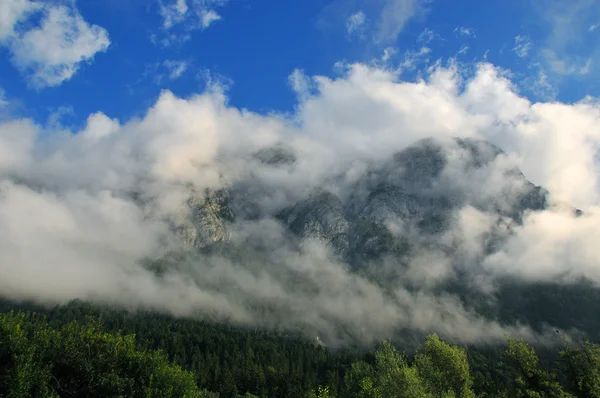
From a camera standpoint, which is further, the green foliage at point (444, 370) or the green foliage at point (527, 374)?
the green foliage at point (444, 370)

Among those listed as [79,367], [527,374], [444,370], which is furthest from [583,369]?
[79,367]

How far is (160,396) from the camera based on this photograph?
54.9 metres

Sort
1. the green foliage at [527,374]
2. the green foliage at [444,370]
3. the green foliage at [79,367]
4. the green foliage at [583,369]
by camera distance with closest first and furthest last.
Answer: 1. the green foliage at [79,367]
2. the green foliage at [583,369]
3. the green foliage at [527,374]
4. the green foliage at [444,370]

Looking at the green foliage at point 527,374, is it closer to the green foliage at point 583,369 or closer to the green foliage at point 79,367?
the green foliage at point 583,369

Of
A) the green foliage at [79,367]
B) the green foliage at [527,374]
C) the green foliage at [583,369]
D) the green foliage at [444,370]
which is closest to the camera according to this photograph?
the green foliage at [79,367]

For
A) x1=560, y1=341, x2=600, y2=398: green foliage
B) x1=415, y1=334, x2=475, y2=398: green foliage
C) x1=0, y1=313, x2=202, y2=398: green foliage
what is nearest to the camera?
x1=0, y1=313, x2=202, y2=398: green foliage

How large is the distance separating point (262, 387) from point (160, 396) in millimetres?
137742

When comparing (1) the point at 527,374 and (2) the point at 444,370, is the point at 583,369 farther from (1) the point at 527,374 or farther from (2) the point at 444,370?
(2) the point at 444,370

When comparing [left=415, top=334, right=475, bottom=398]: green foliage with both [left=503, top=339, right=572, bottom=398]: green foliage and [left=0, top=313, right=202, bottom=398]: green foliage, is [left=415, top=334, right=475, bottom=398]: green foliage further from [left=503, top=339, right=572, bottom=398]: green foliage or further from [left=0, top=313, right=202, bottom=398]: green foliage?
[left=0, top=313, right=202, bottom=398]: green foliage

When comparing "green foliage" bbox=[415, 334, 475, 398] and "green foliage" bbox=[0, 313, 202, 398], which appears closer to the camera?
"green foliage" bbox=[0, 313, 202, 398]

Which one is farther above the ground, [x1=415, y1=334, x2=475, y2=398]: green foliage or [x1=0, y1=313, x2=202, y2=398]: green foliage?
[x1=415, y1=334, x2=475, y2=398]: green foliage

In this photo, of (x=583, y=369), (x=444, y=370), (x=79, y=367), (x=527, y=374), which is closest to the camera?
(x=79, y=367)

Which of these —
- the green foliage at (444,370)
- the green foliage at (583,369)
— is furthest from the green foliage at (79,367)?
the green foliage at (583,369)

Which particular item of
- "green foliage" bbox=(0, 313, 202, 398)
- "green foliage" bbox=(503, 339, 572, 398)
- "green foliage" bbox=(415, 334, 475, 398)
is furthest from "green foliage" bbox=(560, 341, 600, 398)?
"green foliage" bbox=(0, 313, 202, 398)
